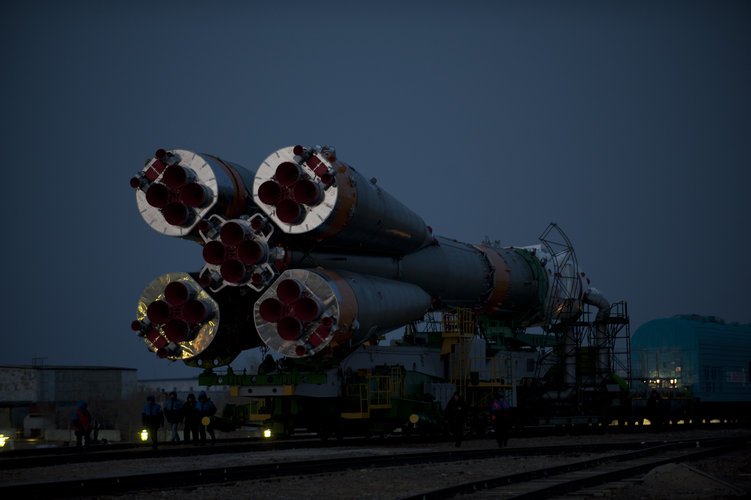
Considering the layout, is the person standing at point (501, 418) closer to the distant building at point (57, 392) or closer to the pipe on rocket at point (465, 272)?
the pipe on rocket at point (465, 272)

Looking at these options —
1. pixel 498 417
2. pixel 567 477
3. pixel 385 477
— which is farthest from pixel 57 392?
pixel 567 477

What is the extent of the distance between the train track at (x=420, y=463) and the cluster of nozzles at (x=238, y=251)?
4.51m

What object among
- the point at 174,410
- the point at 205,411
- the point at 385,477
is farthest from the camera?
the point at 174,410

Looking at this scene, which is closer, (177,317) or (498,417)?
(177,317)

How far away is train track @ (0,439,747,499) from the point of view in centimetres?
1065

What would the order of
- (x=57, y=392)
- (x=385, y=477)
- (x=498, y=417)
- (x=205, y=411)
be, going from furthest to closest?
1. (x=57, y=392)
2. (x=205, y=411)
3. (x=498, y=417)
4. (x=385, y=477)

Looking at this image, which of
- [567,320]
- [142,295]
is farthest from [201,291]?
[567,320]

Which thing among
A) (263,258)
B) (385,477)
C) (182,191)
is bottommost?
(385,477)

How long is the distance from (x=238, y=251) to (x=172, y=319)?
207 cm

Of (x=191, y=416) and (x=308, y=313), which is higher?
(x=308, y=313)

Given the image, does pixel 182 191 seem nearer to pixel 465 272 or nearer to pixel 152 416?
pixel 152 416

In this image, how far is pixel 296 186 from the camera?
703 inches

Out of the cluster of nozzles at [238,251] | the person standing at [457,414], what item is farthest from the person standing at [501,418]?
the cluster of nozzles at [238,251]

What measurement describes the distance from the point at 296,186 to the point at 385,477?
23.8 ft
